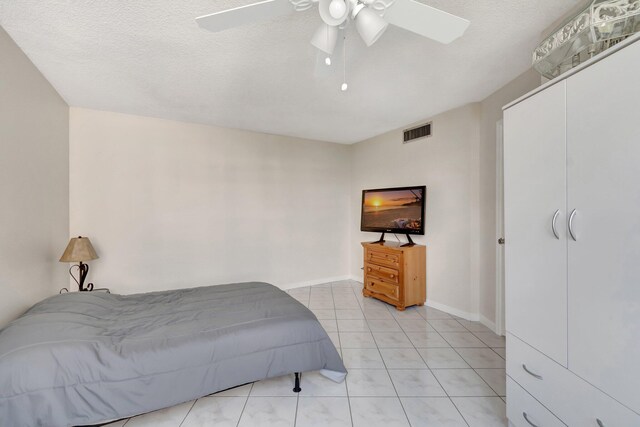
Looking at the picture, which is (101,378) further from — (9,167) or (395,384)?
(395,384)

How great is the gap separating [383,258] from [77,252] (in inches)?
137

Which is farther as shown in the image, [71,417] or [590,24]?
[71,417]

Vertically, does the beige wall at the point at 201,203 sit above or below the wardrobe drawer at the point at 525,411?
above

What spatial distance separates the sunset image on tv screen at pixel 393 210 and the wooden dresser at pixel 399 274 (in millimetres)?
313

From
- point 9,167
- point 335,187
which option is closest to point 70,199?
point 9,167

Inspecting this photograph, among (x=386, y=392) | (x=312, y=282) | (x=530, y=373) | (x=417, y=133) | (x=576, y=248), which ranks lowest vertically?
(x=386, y=392)

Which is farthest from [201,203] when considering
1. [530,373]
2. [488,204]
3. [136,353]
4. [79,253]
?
[530,373]

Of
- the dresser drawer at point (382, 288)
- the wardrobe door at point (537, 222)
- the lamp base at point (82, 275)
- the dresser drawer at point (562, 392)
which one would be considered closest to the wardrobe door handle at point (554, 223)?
the wardrobe door at point (537, 222)

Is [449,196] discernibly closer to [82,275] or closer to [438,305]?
[438,305]

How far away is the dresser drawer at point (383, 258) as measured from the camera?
345cm

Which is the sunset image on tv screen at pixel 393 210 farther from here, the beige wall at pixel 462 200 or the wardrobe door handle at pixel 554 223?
the wardrobe door handle at pixel 554 223

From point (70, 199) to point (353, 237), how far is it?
13.0ft

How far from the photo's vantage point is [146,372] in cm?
142

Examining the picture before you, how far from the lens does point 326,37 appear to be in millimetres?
1409
